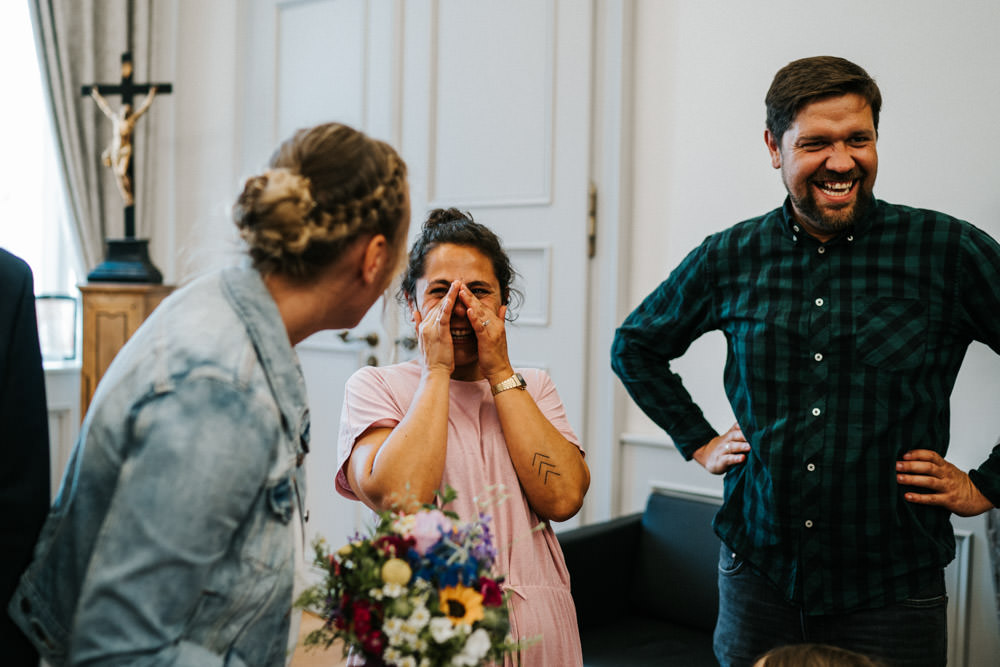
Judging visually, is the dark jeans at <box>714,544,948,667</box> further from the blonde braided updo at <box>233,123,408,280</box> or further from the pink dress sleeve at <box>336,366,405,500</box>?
the blonde braided updo at <box>233,123,408,280</box>

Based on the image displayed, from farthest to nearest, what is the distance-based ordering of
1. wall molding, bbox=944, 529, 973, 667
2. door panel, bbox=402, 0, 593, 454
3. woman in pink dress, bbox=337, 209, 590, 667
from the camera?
door panel, bbox=402, 0, 593, 454 < wall molding, bbox=944, 529, 973, 667 < woman in pink dress, bbox=337, 209, 590, 667

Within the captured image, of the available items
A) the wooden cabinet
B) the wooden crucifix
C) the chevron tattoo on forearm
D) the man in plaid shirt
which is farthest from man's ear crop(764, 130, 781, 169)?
the wooden crucifix

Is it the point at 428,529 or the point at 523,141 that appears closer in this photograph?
the point at 428,529

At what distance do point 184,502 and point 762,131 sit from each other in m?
2.35

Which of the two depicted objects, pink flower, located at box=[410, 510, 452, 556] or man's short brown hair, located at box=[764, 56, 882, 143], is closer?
pink flower, located at box=[410, 510, 452, 556]

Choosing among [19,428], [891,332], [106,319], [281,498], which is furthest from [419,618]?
[106,319]

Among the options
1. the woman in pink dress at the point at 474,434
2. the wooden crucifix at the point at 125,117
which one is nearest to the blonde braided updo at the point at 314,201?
the woman in pink dress at the point at 474,434

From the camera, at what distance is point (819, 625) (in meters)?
1.61

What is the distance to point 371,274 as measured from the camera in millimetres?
1048

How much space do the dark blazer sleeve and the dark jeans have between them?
1277 millimetres

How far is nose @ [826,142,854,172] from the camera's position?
1.59m

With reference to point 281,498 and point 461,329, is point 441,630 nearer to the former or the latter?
point 281,498

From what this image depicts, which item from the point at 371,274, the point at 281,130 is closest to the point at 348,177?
the point at 371,274

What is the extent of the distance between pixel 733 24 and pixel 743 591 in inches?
73.5
